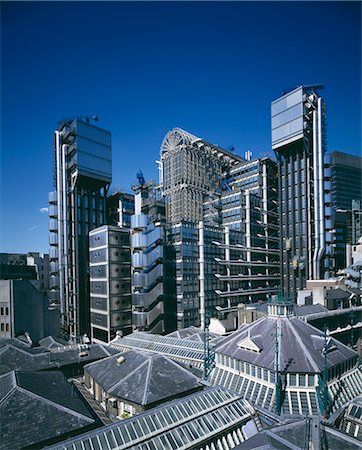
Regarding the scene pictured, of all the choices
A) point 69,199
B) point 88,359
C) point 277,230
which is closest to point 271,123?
point 277,230

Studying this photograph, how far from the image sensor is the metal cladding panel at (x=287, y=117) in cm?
9469

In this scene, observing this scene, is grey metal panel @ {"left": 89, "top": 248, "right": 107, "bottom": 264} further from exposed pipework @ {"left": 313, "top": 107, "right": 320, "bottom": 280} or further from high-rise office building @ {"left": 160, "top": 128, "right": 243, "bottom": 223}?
exposed pipework @ {"left": 313, "top": 107, "right": 320, "bottom": 280}

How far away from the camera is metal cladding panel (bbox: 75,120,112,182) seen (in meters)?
91.1

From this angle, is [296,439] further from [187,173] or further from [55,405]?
[187,173]

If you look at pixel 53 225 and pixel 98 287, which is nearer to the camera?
pixel 98 287

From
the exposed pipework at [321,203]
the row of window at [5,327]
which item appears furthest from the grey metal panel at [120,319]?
the exposed pipework at [321,203]

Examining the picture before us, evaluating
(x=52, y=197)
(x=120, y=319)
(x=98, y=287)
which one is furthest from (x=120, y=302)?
(x=52, y=197)

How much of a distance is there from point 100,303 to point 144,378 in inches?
1955

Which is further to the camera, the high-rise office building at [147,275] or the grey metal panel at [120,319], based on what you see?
the grey metal panel at [120,319]

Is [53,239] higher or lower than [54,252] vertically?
higher

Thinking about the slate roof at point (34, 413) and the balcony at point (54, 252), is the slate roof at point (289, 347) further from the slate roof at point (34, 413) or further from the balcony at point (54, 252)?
the balcony at point (54, 252)

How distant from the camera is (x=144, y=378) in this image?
34.7 metres

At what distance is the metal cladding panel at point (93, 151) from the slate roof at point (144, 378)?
65662mm

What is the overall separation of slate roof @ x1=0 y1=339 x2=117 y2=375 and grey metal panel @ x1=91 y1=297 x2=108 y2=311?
85.1 feet
